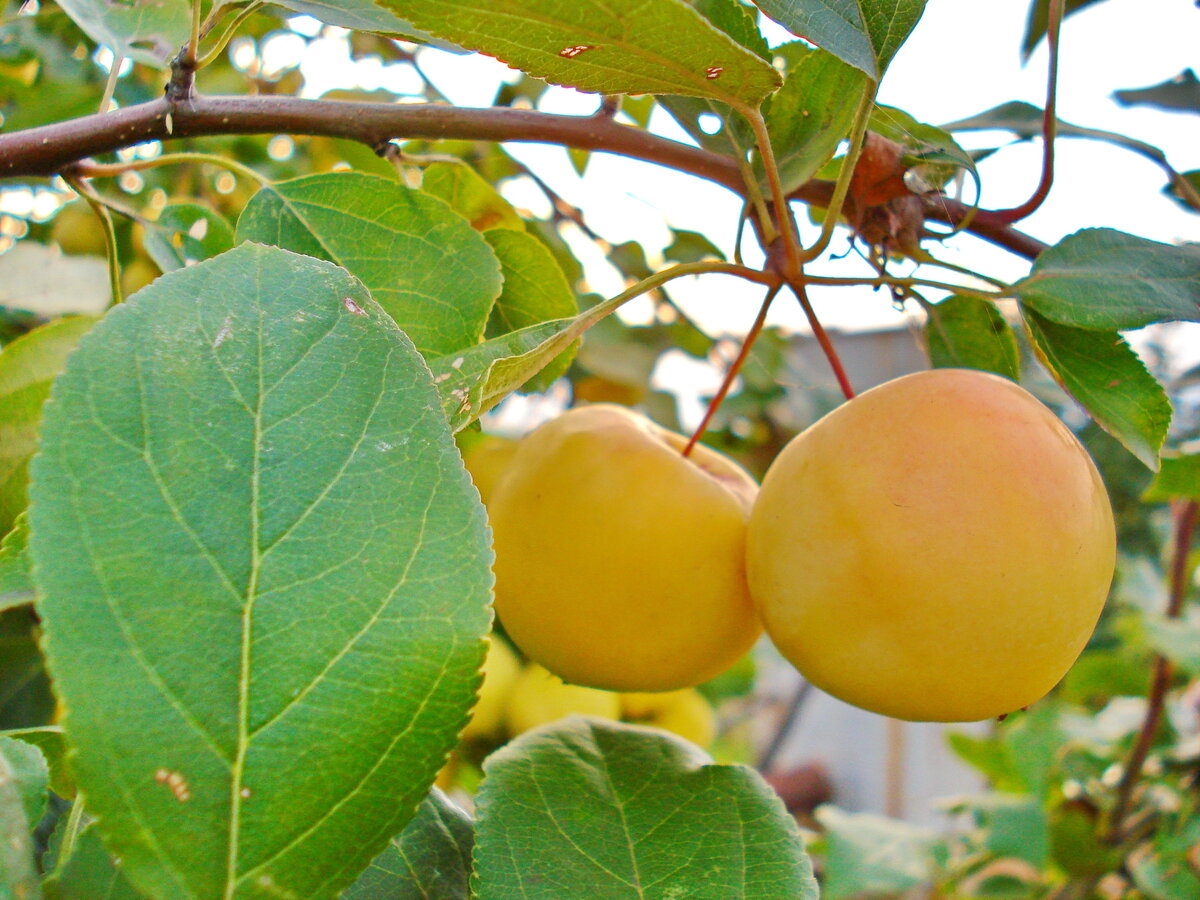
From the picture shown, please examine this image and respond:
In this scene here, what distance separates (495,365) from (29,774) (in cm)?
19

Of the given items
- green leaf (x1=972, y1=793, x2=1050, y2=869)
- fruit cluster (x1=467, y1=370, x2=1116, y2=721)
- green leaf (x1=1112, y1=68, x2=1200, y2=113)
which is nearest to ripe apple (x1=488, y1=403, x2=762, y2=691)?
fruit cluster (x1=467, y1=370, x2=1116, y2=721)

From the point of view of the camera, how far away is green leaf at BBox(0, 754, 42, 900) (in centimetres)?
21

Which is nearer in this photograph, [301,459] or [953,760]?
[301,459]

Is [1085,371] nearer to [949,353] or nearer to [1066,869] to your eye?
[949,353]

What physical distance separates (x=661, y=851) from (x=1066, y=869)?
1.01 meters

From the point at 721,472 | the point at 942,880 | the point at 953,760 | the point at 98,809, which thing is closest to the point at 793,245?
the point at 721,472

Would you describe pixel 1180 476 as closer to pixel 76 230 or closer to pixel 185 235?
pixel 185 235

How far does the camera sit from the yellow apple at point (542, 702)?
83 centimetres

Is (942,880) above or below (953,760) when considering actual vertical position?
above

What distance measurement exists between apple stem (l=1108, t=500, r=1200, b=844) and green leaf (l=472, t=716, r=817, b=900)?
2.81 feet

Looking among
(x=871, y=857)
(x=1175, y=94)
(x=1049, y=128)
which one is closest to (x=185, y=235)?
(x=1049, y=128)

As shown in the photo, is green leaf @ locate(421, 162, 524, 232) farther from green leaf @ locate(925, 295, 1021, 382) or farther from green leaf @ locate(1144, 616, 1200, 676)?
green leaf @ locate(1144, 616, 1200, 676)

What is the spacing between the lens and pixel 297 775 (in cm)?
24

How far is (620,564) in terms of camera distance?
434 millimetres
